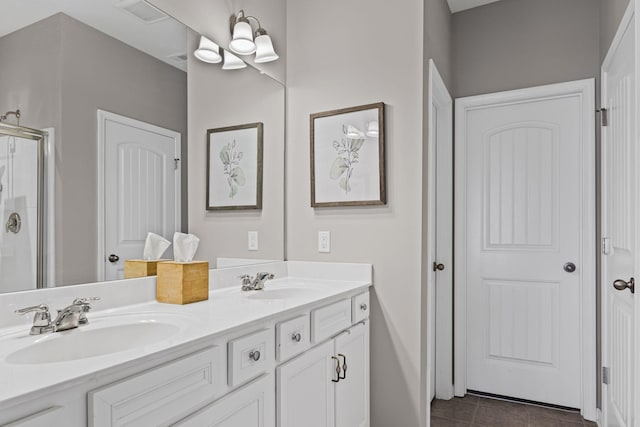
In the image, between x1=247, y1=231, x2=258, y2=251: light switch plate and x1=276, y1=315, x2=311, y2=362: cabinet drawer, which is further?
x1=247, y1=231, x2=258, y2=251: light switch plate

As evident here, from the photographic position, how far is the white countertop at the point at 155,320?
0.77 meters

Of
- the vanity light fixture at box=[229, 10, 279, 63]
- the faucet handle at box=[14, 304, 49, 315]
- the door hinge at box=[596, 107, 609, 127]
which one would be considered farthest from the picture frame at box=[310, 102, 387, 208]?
the faucet handle at box=[14, 304, 49, 315]

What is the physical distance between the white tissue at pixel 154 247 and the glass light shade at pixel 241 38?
41.4 inches

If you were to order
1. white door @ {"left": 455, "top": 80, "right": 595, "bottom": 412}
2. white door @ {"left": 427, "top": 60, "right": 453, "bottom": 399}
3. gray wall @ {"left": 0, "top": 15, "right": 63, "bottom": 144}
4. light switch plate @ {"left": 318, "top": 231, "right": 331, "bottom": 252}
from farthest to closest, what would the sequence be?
white door @ {"left": 427, "top": 60, "right": 453, "bottom": 399} < white door @ {"left": 455, "top": 80, "right": 595, "bottom": 412} < light switch plate @ {"left": 318, "top": 231, "right": 331, "bottom": 252} < gray wall @ {"left": 0, "top": 15, "right": 63, "bottom": 144}

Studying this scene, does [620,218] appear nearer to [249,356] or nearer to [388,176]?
[388,176]

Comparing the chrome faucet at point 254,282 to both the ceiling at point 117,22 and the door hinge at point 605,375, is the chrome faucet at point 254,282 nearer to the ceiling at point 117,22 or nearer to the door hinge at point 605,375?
the ceiling at point 117,22

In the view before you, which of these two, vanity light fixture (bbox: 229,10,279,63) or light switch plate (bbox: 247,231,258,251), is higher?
vanity light fixture (bbox: 229,10,279,63)

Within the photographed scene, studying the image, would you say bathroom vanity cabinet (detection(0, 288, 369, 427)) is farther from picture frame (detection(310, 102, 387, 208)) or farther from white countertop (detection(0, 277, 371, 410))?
picture frame (detection(310, 102, 387, 208))

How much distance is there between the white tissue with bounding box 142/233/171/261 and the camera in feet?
5.14

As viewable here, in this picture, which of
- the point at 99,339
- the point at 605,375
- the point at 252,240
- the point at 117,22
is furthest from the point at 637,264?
the point at 117,22

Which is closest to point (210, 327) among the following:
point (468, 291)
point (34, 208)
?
point (34, 208)

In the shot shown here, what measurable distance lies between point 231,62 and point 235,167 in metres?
0.53

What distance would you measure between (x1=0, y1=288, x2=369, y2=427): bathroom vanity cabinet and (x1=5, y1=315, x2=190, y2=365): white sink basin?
145mm

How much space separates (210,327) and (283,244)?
1260 mm
